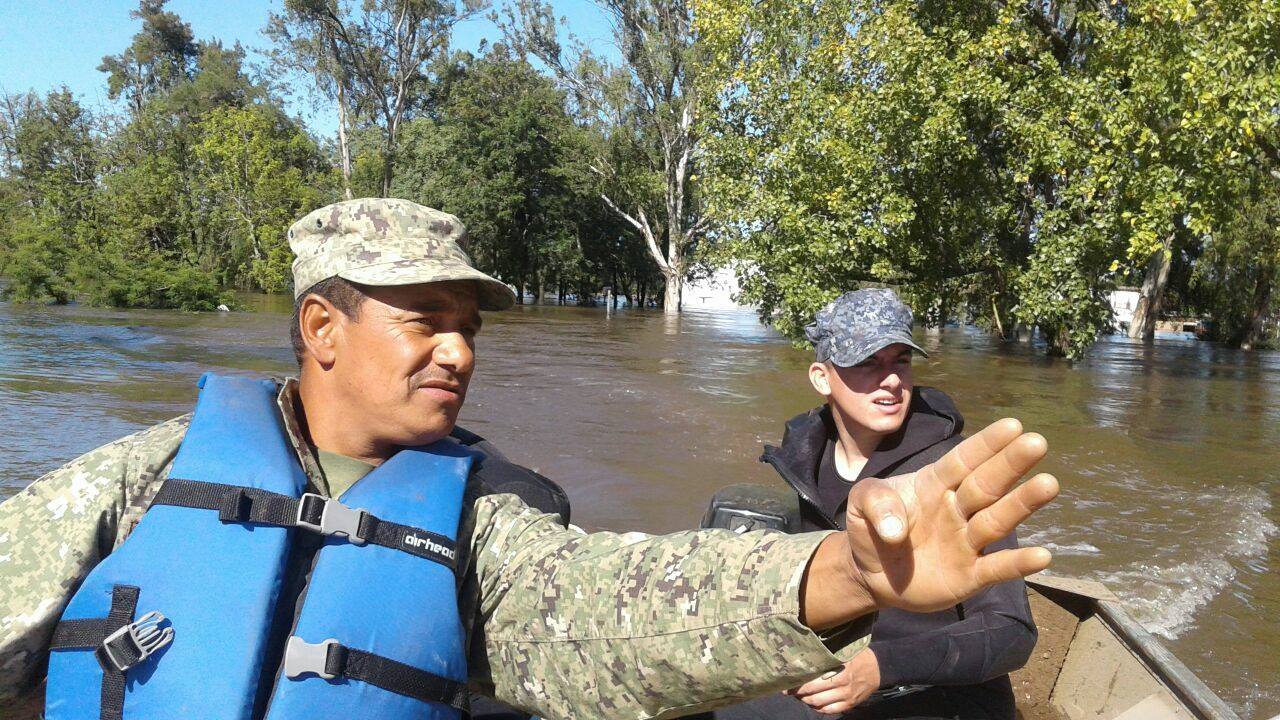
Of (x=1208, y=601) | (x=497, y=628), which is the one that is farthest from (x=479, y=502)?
(x=1208, y=601)

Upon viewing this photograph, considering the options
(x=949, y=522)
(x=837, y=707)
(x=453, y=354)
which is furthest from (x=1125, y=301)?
(x=949, y=522)

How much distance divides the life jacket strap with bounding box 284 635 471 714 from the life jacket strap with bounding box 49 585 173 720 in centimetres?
21

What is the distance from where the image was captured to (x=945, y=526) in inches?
46.0

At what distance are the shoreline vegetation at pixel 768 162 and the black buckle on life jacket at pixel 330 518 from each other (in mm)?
6230

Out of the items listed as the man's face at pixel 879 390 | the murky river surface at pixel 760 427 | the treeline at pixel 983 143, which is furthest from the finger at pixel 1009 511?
the treeline at pixel 983 143

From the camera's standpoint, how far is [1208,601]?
19.6 feet

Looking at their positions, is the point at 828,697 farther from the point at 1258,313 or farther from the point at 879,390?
the point at 1258,313

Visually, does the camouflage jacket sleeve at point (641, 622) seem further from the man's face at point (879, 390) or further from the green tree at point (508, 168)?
the green tree at point (508, 168)

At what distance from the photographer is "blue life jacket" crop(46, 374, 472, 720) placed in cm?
150

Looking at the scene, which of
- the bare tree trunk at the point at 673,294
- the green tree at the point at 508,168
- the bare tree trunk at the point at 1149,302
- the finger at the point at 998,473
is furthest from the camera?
the bare tree trunk at the point at 673,294

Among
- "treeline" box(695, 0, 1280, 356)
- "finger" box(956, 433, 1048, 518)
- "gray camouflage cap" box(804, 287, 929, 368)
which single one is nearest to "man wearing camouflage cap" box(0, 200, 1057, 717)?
"finger" box(956, 433, 1048, 518)

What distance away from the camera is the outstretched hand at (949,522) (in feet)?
3.56

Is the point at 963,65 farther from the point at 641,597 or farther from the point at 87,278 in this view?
the point at 87,278

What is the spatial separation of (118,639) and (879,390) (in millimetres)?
2342
